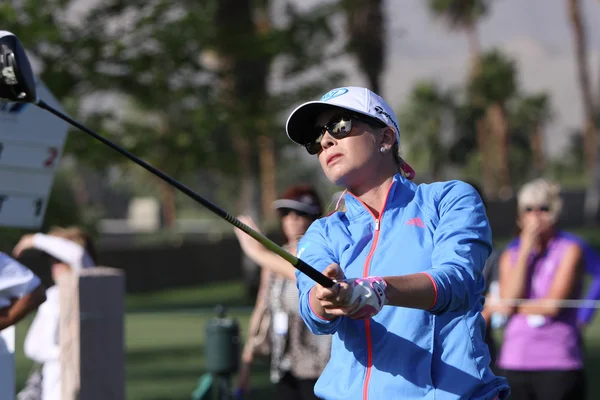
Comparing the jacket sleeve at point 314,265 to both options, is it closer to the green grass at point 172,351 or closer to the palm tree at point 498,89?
the green grass at point 172,351

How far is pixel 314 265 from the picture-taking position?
325 cm

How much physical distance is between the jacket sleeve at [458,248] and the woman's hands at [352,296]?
0.63 feet

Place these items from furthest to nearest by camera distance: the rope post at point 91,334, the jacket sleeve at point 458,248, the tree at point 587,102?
the tree at point 587,102
the rope post at point 91,334
the jacket sleeve at point 458,248

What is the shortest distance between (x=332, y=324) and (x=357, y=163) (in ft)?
1.67

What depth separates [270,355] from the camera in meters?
7.46

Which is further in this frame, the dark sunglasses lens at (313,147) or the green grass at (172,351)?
the green grass at (172,351)

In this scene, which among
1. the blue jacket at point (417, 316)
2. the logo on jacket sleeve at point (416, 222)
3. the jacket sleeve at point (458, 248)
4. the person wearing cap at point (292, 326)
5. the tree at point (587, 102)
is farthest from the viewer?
the tree at point (587, 102)

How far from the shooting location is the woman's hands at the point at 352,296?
2779mm

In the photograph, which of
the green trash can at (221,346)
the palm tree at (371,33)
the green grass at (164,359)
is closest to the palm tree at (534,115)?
the palm tree at (371,33)

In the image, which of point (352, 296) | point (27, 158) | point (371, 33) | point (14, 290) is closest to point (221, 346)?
point (27, 158)

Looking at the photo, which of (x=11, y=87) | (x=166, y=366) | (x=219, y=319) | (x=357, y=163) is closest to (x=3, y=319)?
(x=11, y=87)

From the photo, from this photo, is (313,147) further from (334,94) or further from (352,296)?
(352,296)

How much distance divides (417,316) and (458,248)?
0.76 ft

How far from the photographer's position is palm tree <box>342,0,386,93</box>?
1228 inches
